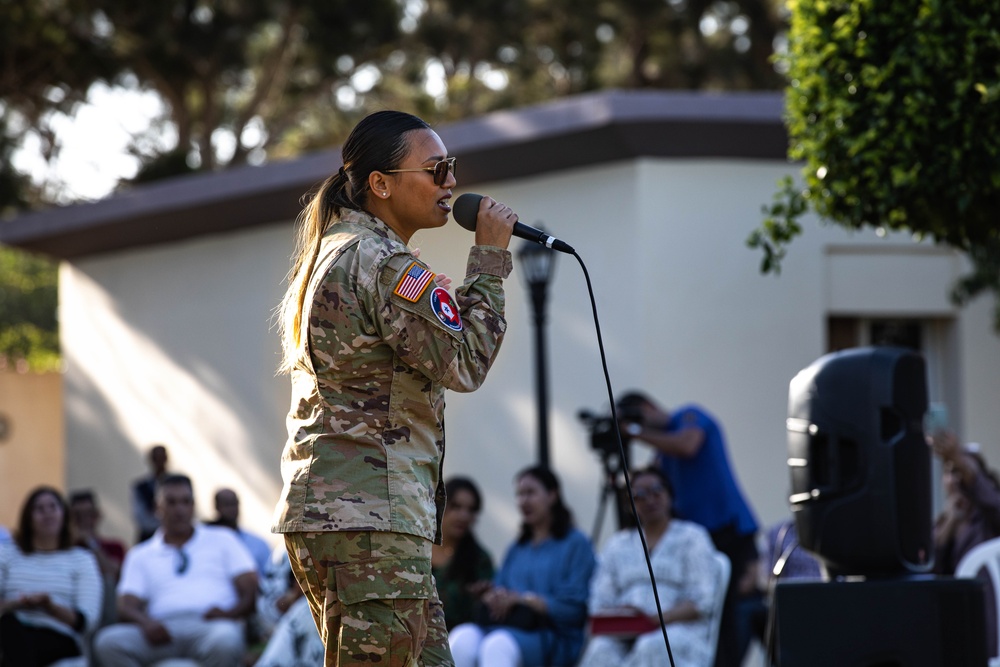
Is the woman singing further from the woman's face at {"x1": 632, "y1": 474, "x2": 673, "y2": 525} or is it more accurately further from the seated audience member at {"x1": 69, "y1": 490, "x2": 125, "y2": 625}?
the seated audience member at {"x1": 69, "y1": 490, "x2": 125, "y2": 625}

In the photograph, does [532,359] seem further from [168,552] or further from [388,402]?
[388,402]

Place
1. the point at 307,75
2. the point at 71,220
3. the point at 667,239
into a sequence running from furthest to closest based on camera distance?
the point at 307,75, the point at 71,220, the point at 667,239

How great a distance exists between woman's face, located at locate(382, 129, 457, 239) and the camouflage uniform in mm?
106

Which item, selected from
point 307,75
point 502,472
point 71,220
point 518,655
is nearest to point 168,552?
point 518,655

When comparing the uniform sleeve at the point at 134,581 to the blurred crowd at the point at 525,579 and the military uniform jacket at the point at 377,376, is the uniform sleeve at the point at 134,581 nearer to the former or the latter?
the blurred crowd at the point at 525,579

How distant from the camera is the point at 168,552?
25.2ft

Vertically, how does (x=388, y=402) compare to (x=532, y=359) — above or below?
below

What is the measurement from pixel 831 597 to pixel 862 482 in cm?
38

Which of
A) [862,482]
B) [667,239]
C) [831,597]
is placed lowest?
[831,597]

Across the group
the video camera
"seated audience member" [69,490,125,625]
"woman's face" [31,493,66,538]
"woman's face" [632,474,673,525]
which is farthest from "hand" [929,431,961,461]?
"seated audience member" [69,490,125,625]

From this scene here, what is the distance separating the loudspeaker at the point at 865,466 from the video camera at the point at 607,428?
2458 mm

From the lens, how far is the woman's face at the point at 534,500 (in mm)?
6906

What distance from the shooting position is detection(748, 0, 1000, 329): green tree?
15.9 feet

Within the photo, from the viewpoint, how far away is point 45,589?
7.54m
